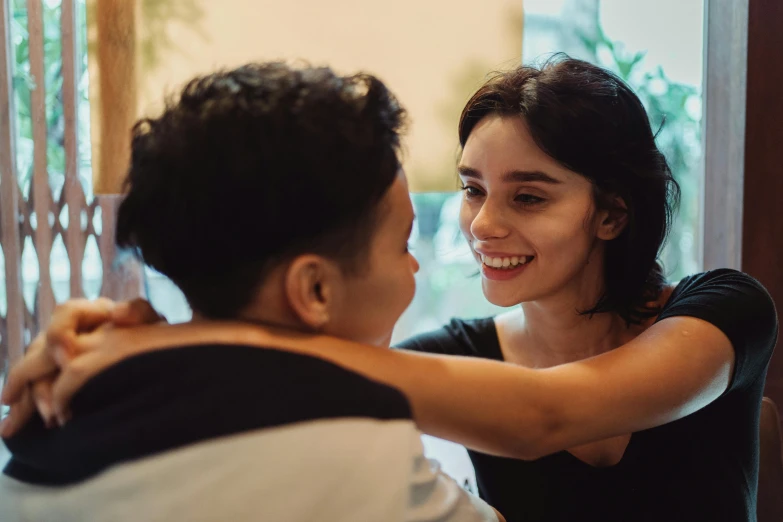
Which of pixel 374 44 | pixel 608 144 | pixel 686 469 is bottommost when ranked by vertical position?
pixel 686 469

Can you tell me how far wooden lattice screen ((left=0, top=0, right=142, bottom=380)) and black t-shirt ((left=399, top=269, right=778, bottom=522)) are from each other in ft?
3.65

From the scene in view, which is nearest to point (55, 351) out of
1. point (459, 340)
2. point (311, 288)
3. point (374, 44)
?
point (311, 288)

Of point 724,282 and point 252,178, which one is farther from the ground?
point 252,178

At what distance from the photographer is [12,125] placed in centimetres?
162

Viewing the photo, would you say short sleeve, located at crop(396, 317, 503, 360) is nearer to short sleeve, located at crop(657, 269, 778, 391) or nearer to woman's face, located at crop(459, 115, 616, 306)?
woman's face, located at crop(459, 115, 616, 306)

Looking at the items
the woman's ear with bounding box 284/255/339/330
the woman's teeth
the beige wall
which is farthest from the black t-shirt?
the beige wall

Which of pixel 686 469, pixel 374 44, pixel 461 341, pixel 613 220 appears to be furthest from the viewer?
pixel 374 44

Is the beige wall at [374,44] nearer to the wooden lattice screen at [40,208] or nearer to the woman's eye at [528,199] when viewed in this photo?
the wooden lattice screen at [40,208]

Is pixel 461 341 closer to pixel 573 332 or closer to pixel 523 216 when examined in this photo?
pixel 573 332

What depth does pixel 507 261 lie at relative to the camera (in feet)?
4.22

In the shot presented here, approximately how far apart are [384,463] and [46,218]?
4.41 feet

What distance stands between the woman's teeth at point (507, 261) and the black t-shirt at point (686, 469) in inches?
10.1

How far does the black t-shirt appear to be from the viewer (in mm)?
1190

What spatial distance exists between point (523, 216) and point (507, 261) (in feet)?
0.29
